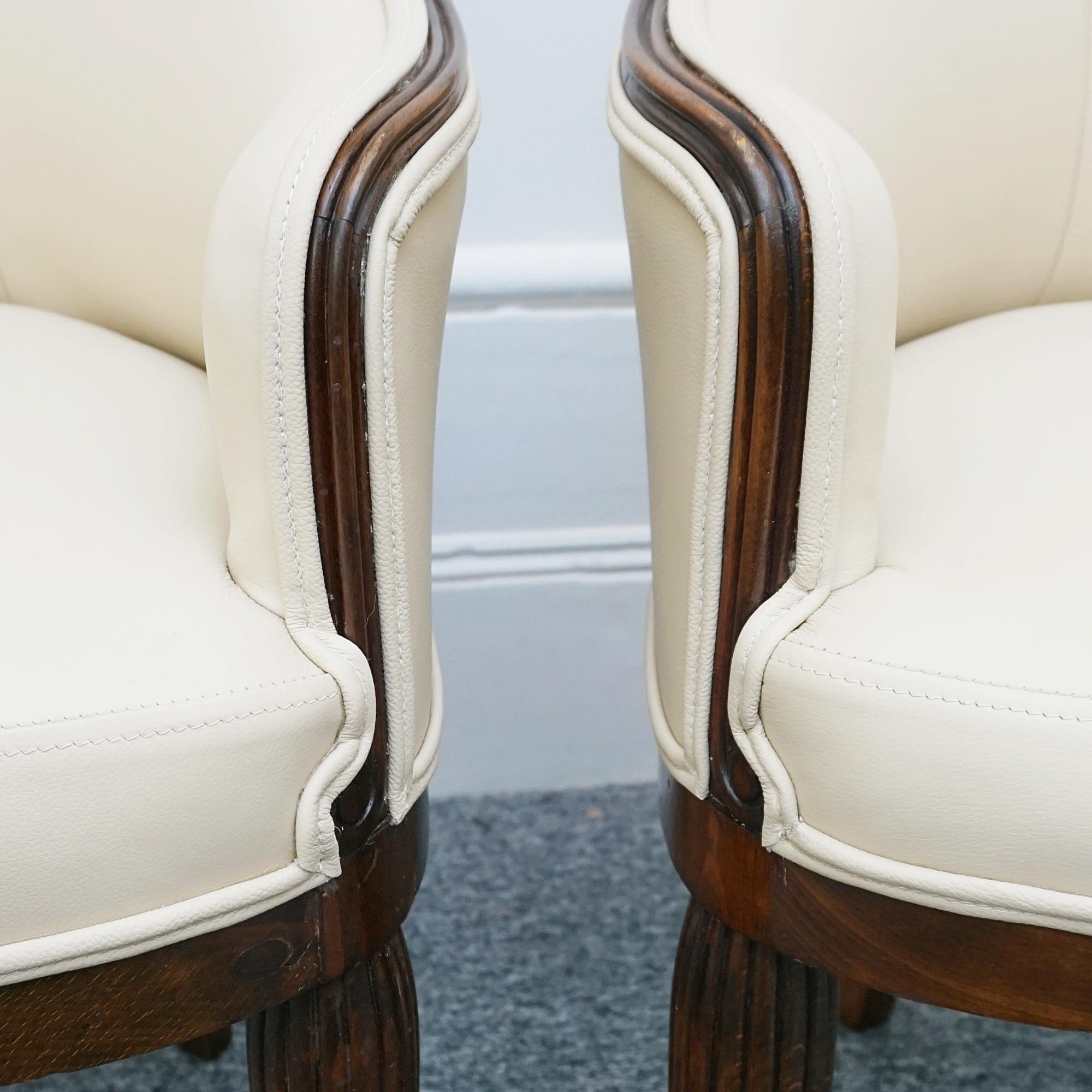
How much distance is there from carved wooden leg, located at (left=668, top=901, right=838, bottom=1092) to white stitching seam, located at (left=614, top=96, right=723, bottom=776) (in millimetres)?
86

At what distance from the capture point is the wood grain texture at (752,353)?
1.36ft

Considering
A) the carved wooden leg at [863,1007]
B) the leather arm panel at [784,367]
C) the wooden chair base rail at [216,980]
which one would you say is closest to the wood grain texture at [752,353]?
the leather arm panel at [784,367]

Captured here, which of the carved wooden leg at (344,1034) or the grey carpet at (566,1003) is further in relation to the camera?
the grey carpet at (566,1003)

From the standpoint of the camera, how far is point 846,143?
17.0 inches

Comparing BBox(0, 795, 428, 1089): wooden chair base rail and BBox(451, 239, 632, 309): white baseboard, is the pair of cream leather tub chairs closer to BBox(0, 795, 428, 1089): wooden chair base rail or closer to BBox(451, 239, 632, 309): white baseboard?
BBox(0, 795, 428, 1089): wooden chair base rail

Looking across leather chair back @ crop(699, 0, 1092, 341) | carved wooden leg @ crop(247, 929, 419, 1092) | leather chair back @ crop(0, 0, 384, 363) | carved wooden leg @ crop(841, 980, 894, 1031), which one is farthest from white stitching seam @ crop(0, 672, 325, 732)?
carved wooden leg @ crop(841, 980, 894, 1031)

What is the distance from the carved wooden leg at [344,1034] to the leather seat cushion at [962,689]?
197 mm

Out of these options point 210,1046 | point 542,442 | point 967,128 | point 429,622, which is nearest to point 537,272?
point 542,442

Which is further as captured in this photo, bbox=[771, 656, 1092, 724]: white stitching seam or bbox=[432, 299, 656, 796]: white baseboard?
bbox=[432, 299, 656, 796]: white baseboard

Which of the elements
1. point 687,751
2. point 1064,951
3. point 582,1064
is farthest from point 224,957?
point 582,1064

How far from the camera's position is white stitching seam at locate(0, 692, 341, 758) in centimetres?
37

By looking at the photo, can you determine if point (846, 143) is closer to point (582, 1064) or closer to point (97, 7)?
point (97, 7)

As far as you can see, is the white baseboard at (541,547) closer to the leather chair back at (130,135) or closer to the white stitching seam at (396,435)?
the leather chair back at (130,135)

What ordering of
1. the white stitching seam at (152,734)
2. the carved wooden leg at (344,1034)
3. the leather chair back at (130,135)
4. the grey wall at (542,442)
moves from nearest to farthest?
the white stitching seam at (152,734)
the carved wooden leg at (344,1034)
the leather chair back at (130,135)
the grey wall at (542,442)
